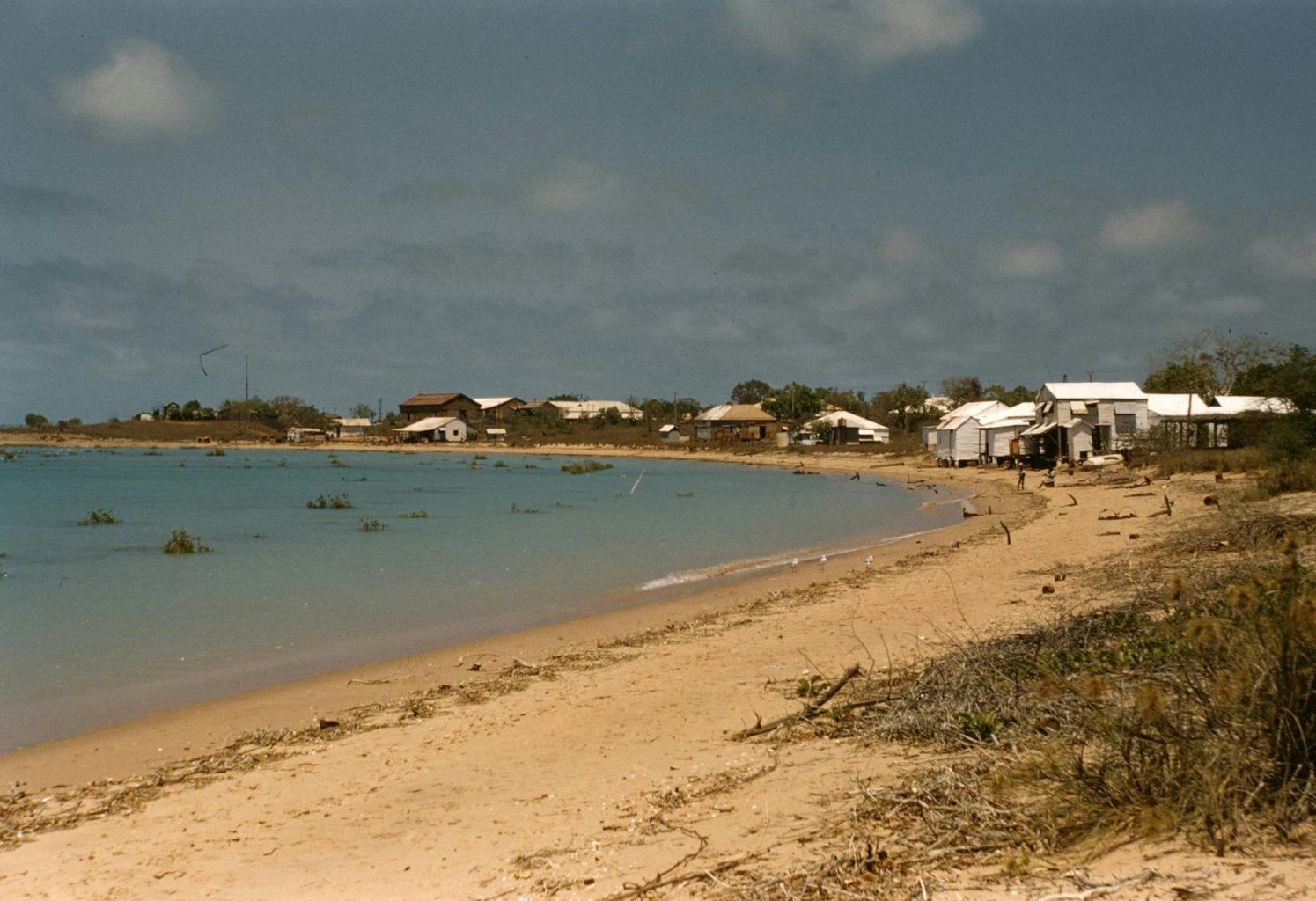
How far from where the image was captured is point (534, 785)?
20.3ft

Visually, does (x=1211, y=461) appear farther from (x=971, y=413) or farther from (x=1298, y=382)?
(x=971, y=413)

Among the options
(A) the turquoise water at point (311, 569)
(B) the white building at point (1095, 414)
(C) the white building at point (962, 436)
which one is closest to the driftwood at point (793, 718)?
(A) the turquoise water at point (311, 569)

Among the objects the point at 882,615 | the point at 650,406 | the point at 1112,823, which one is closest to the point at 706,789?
the point at 1112,823

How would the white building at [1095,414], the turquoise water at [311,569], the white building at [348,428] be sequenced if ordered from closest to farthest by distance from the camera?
the turquoise water at [311,569] → the white building at [1095,414] → the white building at [348,428]

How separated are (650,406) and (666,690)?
129 m

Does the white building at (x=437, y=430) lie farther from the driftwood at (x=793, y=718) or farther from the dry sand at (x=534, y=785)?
the driftwood at (x=793, y=718)

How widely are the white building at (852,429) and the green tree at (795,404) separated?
829 centimetres

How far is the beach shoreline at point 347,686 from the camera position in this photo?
26.2ft

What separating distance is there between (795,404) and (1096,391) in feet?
196

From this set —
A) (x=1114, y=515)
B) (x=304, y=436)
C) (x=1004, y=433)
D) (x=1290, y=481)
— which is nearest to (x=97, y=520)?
(x=1114, y=515)

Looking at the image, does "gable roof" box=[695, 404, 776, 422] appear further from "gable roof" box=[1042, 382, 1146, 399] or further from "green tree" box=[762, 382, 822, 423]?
"gable roof" box=[1042, 382, 1146, 399]

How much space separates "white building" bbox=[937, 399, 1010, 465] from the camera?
55.9 m

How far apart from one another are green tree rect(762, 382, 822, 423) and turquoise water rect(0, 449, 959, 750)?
50913mm

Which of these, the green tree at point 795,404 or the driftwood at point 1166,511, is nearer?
the driftwood at point 1166,511
